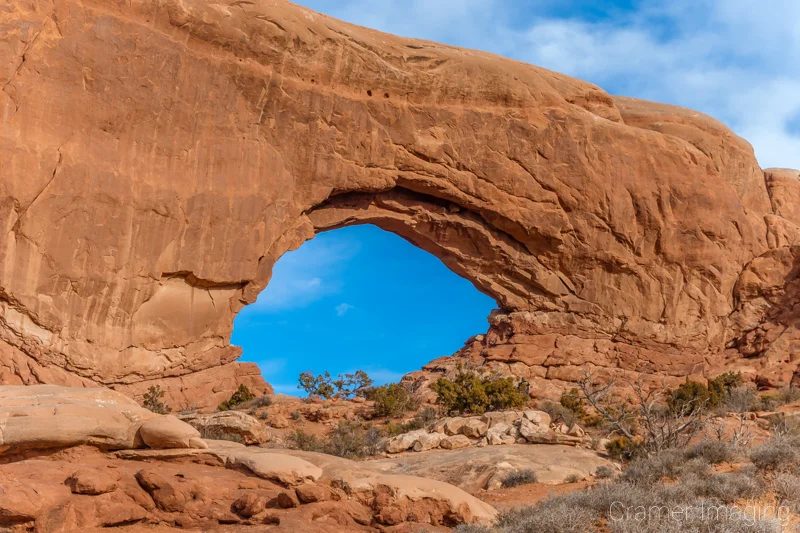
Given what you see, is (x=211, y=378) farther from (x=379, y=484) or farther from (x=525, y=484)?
(x=379, y=484)

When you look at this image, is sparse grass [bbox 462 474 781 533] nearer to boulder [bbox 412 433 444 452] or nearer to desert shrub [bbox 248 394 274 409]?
boulder [bbox 412 433 444 452]

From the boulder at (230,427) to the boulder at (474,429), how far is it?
4056 millimetres

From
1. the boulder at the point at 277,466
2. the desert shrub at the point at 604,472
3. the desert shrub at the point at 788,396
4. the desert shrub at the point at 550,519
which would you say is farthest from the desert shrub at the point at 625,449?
the desert shrub at the point at 788,396

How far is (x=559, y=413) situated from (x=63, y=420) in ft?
39.0

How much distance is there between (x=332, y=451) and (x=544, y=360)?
10749 millimetres

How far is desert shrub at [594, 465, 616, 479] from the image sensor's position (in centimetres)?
1032

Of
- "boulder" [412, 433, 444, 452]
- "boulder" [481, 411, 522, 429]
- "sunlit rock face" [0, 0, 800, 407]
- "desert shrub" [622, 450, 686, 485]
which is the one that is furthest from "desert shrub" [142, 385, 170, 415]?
"desert shrub" [622, 450, 686, 485]

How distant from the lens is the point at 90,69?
16297mm

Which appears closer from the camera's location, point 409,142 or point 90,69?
point 90,69

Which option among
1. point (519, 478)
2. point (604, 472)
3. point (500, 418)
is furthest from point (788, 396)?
point (519, 478)

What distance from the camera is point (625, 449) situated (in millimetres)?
11648

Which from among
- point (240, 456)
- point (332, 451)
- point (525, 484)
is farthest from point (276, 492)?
point (332, 451)

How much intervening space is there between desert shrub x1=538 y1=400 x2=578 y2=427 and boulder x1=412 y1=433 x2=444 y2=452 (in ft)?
10.6

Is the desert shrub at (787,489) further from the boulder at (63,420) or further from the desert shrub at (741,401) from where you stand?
the desert shrub at (741,401)
